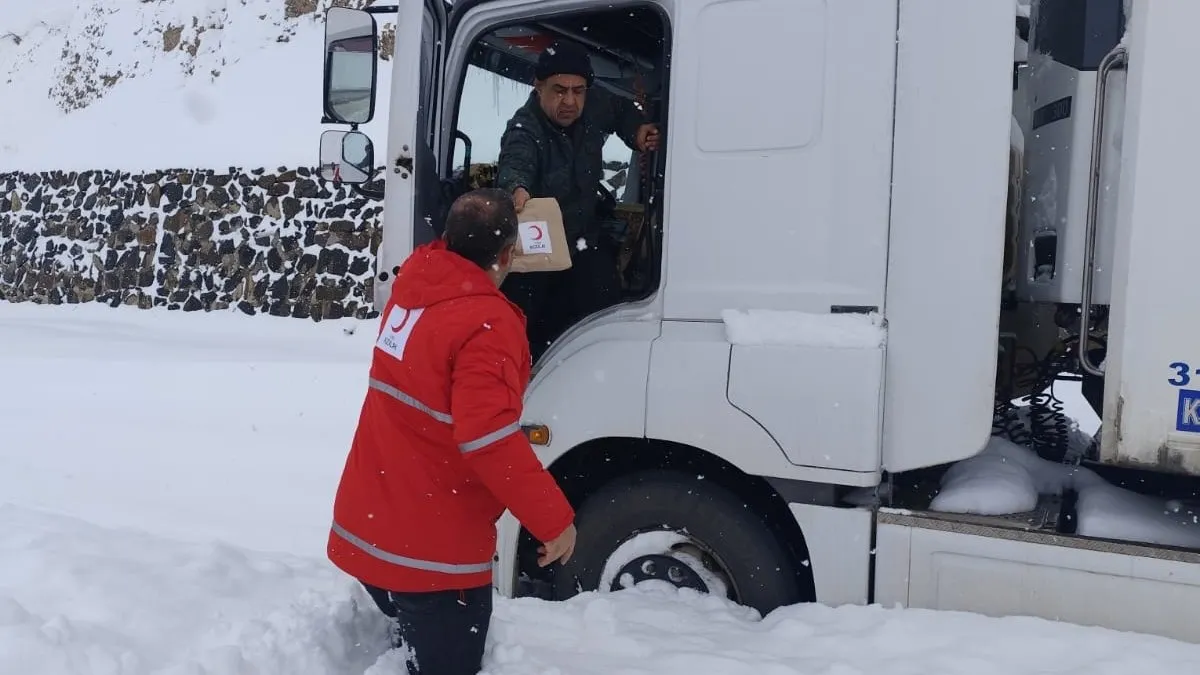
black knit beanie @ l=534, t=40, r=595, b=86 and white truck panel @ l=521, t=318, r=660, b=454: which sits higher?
black knit beanie @ l=534, t=40, r=595, b=86

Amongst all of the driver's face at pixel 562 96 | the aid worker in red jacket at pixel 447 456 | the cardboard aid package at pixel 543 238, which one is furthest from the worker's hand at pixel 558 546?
the driver's face at pixel 562 96

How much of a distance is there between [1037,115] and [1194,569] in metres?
1.54

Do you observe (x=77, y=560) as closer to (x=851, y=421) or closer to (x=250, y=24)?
(x=851, y=421)

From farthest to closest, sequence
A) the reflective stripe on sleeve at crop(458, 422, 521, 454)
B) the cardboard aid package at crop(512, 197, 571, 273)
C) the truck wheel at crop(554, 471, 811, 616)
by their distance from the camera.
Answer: the cardboard aid package at crop(512, 197, 571, 273)
the truck wheel at crop(554, 471, 811, 616)
the reflective stripe on sleeve at crop(458, 422, 521, 454)

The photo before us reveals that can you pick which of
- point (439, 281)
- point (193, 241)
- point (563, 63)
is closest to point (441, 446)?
point (439, 281)

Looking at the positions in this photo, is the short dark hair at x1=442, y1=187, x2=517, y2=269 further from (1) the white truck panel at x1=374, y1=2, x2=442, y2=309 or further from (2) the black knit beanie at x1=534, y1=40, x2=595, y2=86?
(2) the black knit beanie at x1=534, y1=40, x2=595, y2=86

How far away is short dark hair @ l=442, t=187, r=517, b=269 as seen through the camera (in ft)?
8.50

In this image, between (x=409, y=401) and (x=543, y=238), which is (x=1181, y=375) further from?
(x=409, y=401)

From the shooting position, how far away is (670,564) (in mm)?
3275

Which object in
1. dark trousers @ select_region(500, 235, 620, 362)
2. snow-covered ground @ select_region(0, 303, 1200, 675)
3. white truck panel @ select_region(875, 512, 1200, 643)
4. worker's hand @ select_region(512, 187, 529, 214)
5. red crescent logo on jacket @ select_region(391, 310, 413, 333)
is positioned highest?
worker's hand @ select_region(512, 187, 529, 214)

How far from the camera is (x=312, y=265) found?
42.5ft

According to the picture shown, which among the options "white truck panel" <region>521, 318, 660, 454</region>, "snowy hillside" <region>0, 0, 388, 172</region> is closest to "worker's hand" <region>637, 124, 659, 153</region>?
"white truck panel" <region>521, 318, 660, 454</region>

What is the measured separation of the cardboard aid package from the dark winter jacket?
37 cm

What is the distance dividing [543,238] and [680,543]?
45.4 inches
